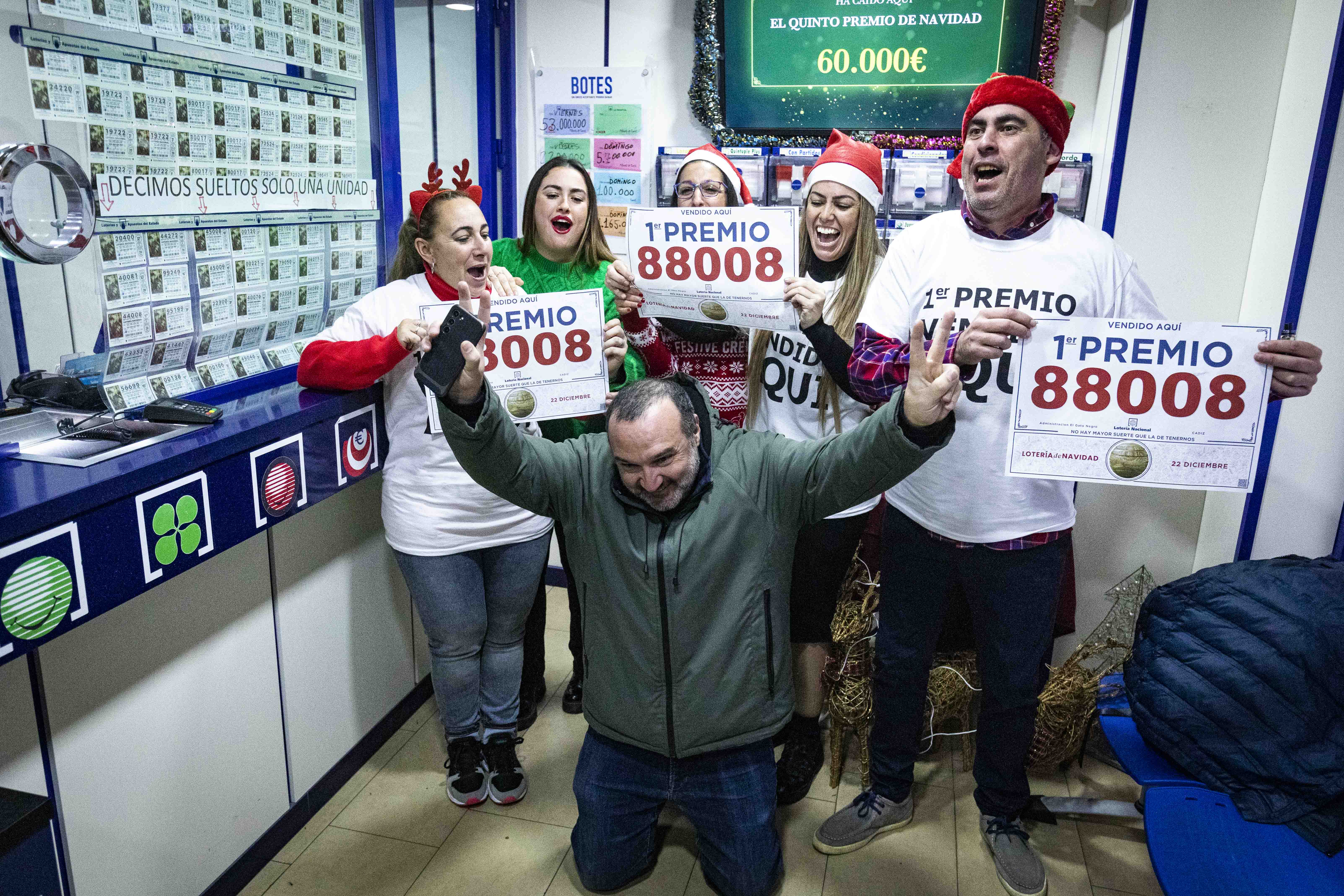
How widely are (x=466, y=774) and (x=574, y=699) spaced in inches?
22.0

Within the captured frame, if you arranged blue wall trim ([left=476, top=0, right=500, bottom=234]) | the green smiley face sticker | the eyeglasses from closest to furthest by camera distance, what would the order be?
the green smiley face sticker < the eyeglasses < blue wall trim ([left=476, top=0, right=500, bottom=234])

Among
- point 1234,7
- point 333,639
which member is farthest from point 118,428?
point 1234,7

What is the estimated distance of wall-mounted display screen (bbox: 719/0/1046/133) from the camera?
10.0 feet

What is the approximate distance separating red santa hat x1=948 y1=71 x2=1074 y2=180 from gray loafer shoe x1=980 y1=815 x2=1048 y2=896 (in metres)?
1.68

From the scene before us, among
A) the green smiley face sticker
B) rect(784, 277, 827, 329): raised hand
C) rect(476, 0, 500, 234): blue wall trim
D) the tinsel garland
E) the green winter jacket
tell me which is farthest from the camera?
rect(476, 0, 500, 234): blue wall trim

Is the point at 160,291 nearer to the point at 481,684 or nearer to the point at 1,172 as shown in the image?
the point at 1,172

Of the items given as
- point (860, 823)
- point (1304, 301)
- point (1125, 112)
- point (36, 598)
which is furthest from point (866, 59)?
point (36, 598)

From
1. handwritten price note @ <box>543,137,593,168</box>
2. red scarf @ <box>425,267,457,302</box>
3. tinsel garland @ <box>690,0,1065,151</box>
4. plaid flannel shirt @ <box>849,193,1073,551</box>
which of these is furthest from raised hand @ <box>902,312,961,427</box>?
handwritten price note @ <box>543,137,593,168</box>

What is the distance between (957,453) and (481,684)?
1482 millimetres

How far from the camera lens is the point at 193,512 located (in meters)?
1.94

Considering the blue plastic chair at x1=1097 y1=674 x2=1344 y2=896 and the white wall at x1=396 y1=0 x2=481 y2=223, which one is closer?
the blue plastic chair at x1=1097 y1=674 x2=1344 y2=896

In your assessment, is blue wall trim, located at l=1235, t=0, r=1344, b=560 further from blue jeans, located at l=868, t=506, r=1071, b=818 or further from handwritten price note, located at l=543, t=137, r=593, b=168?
handwritten price note, located at l=543, t=137, r=593, b=168

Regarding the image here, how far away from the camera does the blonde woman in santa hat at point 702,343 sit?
8.29 ft

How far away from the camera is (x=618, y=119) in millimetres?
3516
